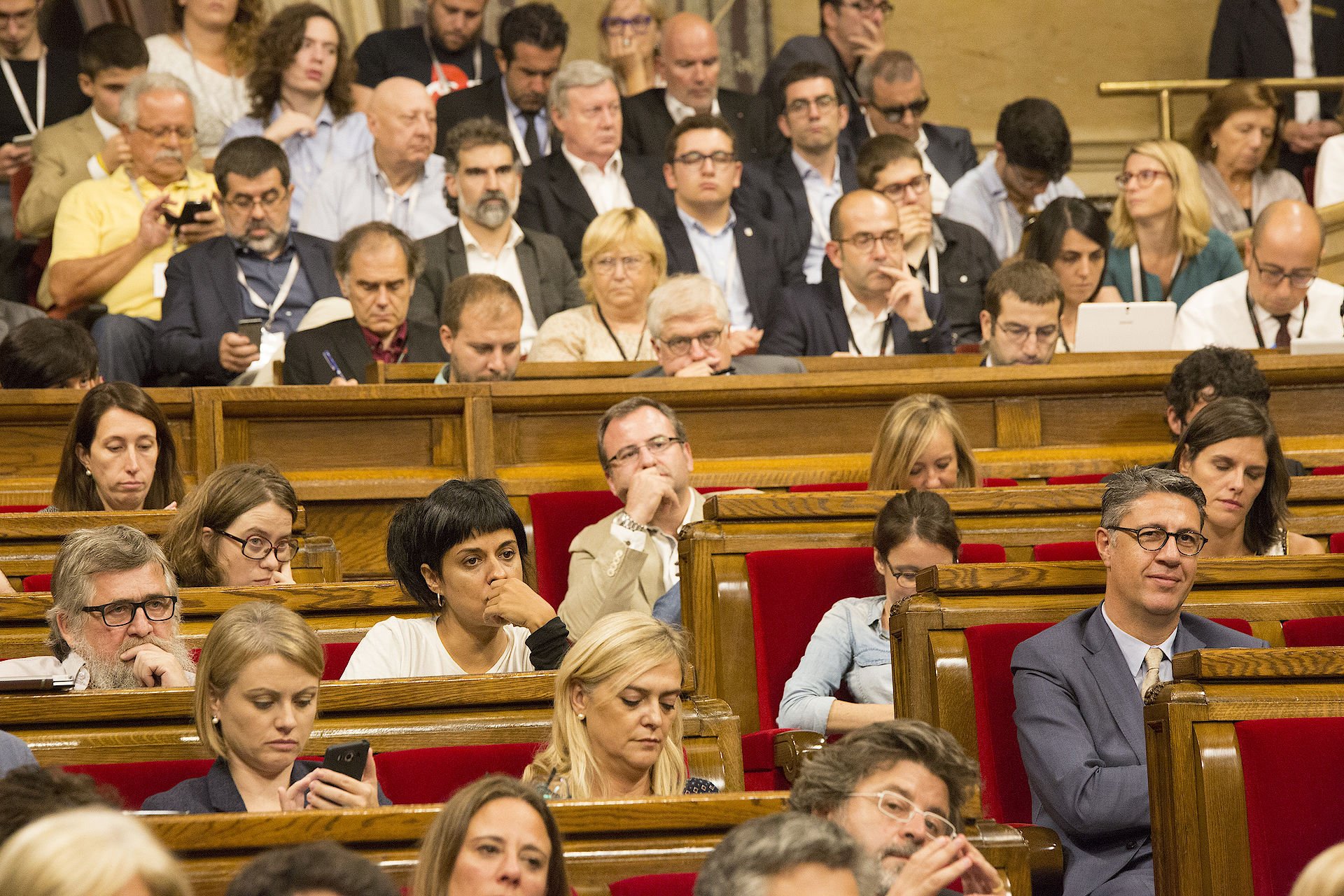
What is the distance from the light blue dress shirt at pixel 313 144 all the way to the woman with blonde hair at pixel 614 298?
93cm

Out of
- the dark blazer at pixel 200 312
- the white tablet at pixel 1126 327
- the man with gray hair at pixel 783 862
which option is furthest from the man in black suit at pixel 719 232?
the man with gray hair at pixel 783 862

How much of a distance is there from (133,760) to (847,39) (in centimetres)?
383

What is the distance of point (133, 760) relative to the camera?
6.04ft

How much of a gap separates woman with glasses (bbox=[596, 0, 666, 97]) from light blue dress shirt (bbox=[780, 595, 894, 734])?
9.25ft

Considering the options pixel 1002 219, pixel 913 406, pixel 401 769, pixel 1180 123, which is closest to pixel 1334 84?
pixel 1180 123

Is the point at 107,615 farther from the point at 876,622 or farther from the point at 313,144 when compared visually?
the point at 313,144

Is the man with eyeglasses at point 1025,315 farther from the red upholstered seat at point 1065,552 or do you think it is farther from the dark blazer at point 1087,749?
the dark blazer at point 1087,749

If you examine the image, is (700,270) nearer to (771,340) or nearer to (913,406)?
(771,340)

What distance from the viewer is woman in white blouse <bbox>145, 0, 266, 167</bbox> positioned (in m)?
4.64

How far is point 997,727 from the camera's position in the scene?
2107 millimetres

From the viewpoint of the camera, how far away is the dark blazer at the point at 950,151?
5.12 m

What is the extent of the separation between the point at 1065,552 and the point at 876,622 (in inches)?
12.5

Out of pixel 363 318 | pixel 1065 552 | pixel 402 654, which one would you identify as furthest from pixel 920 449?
pixel 363 318

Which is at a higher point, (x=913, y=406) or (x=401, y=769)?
(x=913, y=406)
